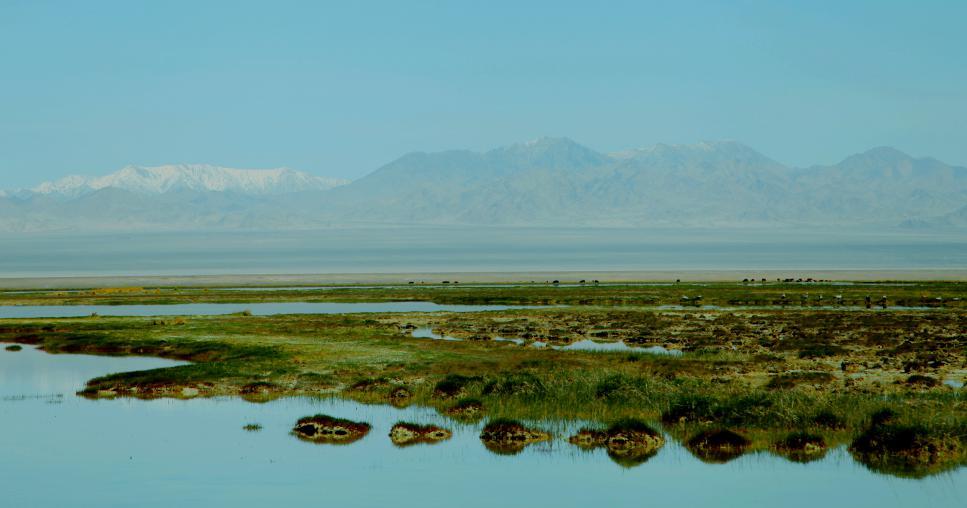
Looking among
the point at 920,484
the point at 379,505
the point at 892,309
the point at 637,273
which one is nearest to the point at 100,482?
the point at 379,505

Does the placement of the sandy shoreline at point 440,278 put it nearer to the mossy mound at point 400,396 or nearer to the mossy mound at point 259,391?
the mossy mound at point 259,391

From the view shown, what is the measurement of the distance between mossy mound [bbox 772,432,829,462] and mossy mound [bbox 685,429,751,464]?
922 millimetres

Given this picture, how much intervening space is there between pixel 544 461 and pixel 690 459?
3767mm

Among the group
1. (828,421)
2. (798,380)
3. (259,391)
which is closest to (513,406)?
(828,421)

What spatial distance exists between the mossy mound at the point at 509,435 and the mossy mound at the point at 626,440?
3.43 feet

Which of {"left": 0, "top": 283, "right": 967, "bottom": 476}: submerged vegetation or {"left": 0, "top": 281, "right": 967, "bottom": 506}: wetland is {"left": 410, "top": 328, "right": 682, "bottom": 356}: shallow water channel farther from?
{"left": 0, "top": 283, "right": 967, "bottom": 476}: submerged vegetation

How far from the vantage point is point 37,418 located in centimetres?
3350

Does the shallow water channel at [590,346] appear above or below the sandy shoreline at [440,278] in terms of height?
below

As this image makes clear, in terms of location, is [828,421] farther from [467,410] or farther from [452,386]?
[452,386]

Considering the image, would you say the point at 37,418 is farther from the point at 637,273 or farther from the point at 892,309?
the point at 637,273

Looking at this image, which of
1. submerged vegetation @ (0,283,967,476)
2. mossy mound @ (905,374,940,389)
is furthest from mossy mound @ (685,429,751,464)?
mossy mound @ (905,374,940,389)

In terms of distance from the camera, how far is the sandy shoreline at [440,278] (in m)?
123

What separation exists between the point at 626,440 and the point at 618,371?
34.3 feet

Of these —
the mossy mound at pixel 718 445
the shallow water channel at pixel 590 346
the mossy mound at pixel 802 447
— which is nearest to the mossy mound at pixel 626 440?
the mossy mound at pixel 718 445
